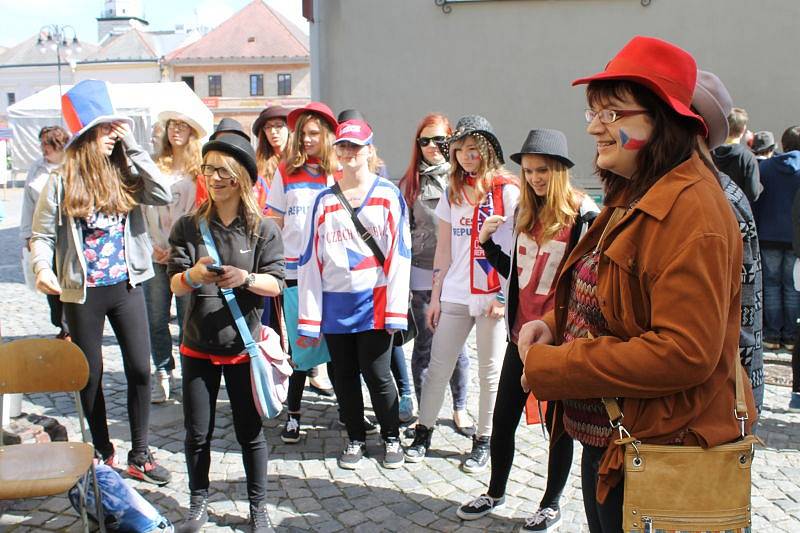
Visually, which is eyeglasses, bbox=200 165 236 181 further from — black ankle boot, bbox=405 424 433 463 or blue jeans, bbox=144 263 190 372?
blue jeans, bbox=144 263 190 372

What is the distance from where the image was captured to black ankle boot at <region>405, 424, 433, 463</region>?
4.18 metres

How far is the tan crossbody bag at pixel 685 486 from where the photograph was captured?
68.7 inches

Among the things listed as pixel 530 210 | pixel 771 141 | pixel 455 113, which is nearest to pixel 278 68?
pixel 455 113

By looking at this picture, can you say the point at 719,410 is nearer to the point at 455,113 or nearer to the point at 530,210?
the point at 530,210

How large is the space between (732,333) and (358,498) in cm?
251

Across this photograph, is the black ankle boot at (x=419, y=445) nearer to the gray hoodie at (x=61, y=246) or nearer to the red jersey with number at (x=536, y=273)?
the red jersey with number at (x=536, y=273)

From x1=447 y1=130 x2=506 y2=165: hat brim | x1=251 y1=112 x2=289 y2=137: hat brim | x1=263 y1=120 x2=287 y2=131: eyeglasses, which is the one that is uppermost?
x1=251 y1=112 x2=289 y2=137: hat brim

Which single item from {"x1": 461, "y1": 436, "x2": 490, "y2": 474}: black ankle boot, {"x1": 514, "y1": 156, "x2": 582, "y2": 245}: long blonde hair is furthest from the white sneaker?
{"x1": 514, "y1": 156, "x2": 582, "y2": 245}: long blonde hair

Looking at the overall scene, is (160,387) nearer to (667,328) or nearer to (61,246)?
(61,246)

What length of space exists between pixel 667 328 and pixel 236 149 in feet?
7.51

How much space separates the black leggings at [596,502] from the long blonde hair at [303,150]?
118 inches

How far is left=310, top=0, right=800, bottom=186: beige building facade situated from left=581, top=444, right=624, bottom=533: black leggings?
7820 millimetres

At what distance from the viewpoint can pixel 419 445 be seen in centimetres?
422

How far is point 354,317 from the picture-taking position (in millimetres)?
3955
